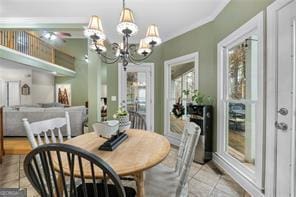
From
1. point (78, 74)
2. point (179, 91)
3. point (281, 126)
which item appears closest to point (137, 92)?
point (179, 91)

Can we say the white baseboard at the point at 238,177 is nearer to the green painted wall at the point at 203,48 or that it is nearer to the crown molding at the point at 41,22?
the green painted wall at the point at 203,48

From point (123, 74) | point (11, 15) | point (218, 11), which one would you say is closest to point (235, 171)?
point (218, 11)

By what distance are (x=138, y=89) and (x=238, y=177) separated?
3327 millimetres

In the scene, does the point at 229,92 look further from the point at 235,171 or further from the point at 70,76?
the point at 70,76

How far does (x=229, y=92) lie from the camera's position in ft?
10.6

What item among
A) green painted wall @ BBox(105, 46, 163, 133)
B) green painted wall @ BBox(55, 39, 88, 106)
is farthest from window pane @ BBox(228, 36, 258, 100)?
green painted wall @ BBox(55, 39, 88, 106)

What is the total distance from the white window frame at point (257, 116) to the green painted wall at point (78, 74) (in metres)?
9.83

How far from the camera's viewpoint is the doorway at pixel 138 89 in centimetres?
521

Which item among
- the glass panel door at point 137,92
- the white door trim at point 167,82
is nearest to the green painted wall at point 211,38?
the white door trim at point 167,82

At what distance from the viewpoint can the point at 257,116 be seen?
2.29 m

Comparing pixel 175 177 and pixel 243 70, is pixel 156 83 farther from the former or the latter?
pixel 175 177

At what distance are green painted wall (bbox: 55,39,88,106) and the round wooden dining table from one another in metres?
10.3

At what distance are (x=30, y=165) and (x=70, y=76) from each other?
1159 centimetres

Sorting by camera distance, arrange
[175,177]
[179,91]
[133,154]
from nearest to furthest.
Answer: [133,154], [175,177], [179,91]
